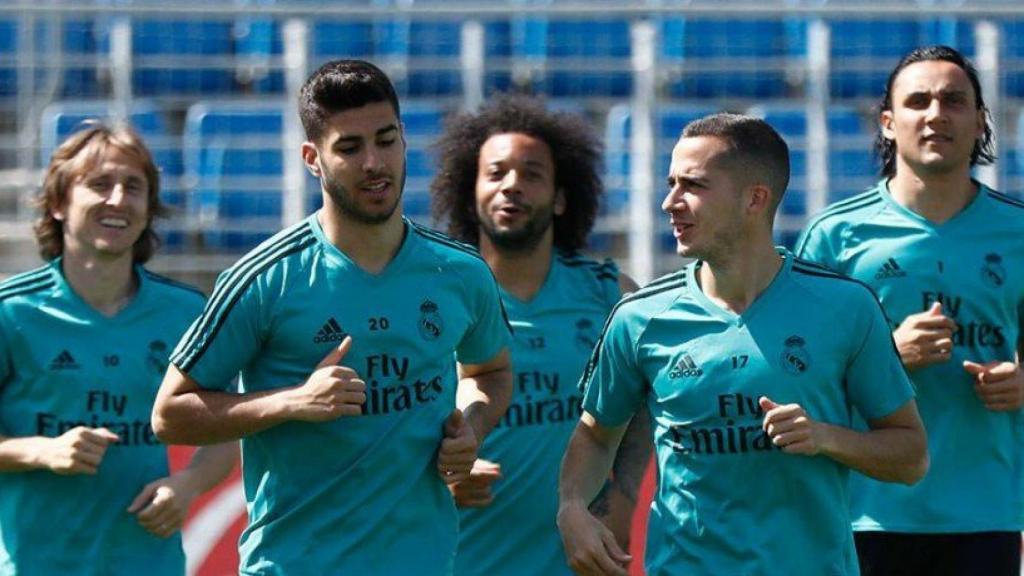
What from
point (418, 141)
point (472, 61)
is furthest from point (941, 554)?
point (472, 61)

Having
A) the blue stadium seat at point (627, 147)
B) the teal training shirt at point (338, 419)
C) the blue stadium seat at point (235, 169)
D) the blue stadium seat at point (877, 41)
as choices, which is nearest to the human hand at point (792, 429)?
the teal training shirt at point (338, 419)

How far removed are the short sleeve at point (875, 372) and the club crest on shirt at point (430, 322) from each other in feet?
3.73

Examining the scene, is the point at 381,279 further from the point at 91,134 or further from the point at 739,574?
the point at 91,134

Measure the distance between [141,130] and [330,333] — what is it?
255 inches

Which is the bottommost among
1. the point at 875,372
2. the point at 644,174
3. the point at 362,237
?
the point at 875,372

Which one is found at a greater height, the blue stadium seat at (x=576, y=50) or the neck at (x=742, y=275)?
the blue stadium seat at (x=576, y=50)

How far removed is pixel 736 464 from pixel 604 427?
1.49 feet

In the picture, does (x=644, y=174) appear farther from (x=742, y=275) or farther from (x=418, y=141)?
(x=742, y=275)

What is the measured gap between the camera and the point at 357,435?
4742 millimetres

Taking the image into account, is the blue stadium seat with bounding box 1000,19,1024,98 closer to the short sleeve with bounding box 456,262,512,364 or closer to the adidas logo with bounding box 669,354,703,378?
the short sleeve with bounding box 456,262,512,364

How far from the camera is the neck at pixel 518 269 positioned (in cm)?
648

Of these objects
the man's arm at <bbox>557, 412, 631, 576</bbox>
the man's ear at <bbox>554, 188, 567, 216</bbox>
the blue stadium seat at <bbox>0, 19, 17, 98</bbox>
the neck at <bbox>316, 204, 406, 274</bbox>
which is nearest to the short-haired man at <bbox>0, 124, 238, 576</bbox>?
the neck at <bbox>316, 204, 406, 274</bbox>

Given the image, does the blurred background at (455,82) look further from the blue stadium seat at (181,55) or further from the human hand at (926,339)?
the human hand at (926,339)

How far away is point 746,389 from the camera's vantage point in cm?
456
